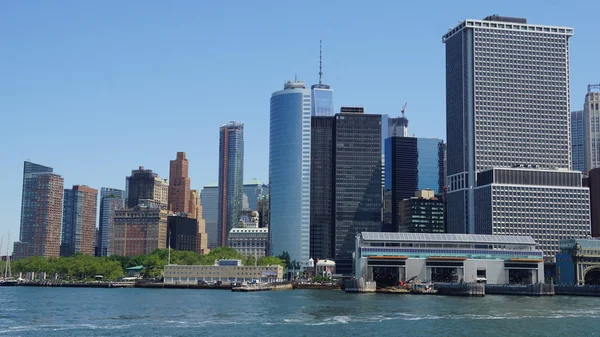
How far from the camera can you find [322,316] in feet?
475

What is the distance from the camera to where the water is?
391ft

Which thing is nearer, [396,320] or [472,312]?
[396,320]

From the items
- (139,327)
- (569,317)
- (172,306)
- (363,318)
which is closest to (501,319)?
(569,317)

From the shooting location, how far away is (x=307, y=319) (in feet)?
457

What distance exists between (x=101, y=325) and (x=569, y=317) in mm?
80949

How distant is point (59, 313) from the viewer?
15425 cm

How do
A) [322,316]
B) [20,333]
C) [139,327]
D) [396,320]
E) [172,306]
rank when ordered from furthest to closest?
[172,306] → [322,316] → [396,320] → [139,327] → [20,333]

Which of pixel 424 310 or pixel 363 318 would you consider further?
pixel 424 310

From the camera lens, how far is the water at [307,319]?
4697 inches

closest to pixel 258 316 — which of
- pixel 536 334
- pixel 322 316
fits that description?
pixel 322 316

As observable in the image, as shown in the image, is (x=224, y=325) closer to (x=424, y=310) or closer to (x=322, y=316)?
(x=322, y=316)

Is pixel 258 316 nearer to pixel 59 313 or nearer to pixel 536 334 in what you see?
pixel 59 313

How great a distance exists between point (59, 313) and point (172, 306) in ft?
94.2

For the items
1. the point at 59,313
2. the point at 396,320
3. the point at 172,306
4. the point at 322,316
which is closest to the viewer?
the point at 396,320
